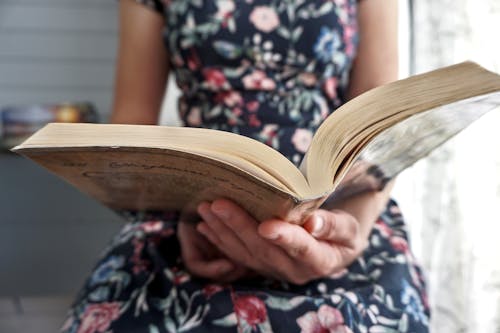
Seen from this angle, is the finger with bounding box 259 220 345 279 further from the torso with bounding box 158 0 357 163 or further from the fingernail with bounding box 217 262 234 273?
the torso with bounding box 158 0 357 163

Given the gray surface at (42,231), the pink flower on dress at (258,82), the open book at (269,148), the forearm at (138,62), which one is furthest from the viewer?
the gray surface at (42,231)

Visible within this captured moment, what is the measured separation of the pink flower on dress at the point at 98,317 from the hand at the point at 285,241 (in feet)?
0.48

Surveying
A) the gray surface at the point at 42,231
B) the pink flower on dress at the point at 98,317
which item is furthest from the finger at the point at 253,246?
the gray surface at the point at 42,231

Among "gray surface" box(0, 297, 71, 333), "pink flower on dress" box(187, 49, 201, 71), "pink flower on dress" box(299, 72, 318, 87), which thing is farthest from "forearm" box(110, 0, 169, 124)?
"gray surface" box(0, 297, 71, 333)

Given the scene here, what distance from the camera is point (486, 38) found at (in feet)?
2.48

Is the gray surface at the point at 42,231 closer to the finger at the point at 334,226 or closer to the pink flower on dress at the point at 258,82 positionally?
the pink flower on dress at the point at 258,82

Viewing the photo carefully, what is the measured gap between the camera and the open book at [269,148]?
0.34 meters

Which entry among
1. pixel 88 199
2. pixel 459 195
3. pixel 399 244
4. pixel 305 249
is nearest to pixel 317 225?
pixel 305 249

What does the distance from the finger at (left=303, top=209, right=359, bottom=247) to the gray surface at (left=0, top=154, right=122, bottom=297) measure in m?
0.93

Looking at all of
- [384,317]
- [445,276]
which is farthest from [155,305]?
[445,276]

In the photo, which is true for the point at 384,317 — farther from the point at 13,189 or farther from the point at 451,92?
the point at 13,189

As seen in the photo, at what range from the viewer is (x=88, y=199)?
130 cm

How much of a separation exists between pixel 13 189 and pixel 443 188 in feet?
3.21

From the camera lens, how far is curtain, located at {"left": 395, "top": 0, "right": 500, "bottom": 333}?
2.49 ft
